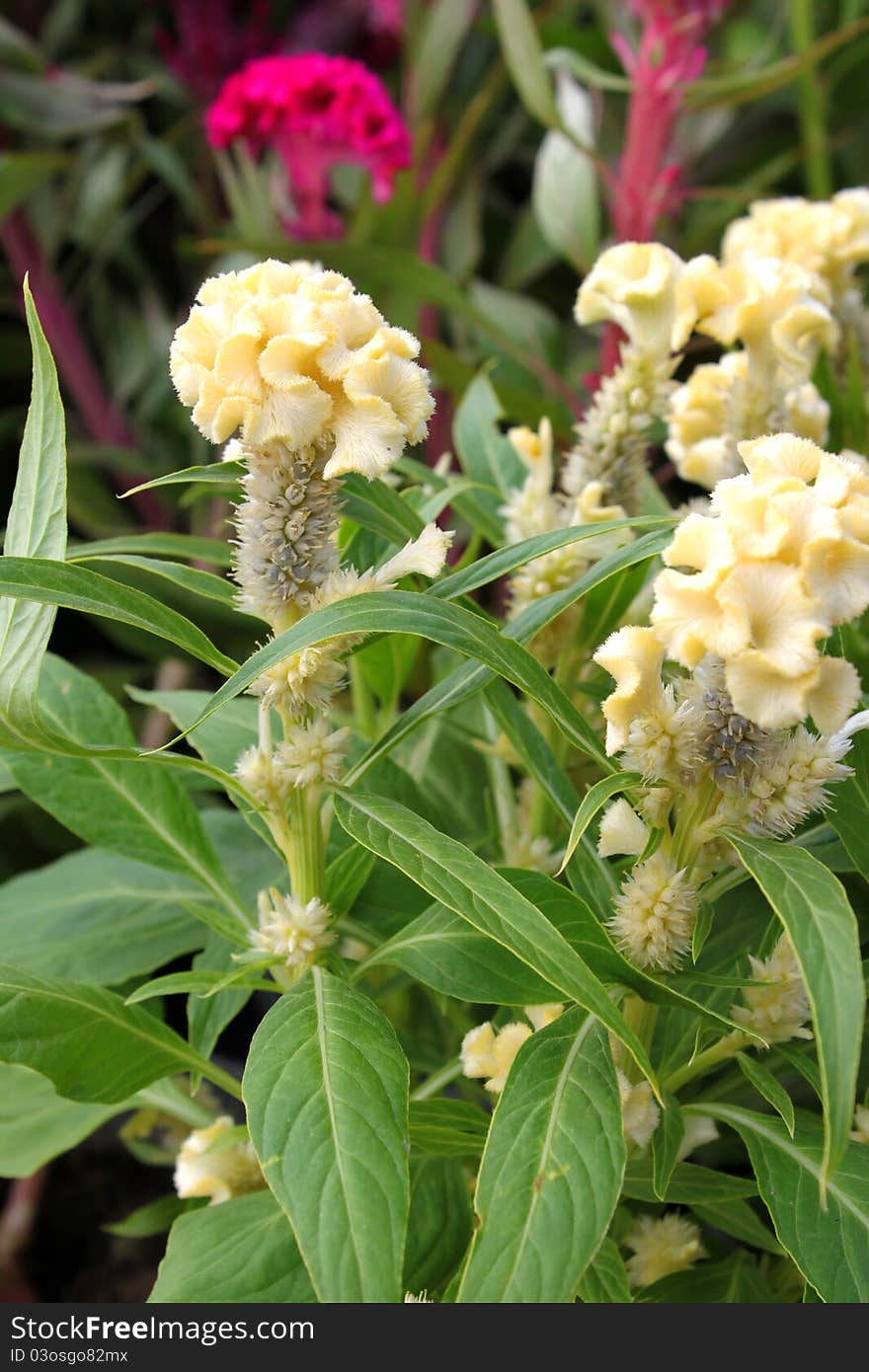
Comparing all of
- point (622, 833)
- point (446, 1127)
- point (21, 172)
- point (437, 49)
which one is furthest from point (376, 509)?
point (437, 49)

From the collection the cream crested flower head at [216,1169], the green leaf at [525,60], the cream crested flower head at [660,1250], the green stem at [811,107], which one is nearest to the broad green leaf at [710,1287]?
the cream crested flower head at [660,1250]

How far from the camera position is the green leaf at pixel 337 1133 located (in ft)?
1.39

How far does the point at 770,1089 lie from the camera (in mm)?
518

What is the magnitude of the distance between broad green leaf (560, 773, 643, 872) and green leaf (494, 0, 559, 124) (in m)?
0.85

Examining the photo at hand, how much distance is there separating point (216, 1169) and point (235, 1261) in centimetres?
12

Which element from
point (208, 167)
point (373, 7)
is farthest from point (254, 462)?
point (373, 7)

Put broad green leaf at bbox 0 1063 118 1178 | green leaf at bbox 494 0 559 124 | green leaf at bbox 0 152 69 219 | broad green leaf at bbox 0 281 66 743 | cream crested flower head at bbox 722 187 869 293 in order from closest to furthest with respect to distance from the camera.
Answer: broad green leaf at bbox 0 281 66 743
broad green leaf at bbox 0 1063 118 1178
cream crested flower head at bbox 722 187 869 293
green leaf at bbox 494 0 559 124
green leaf at bbox 0 152 69 219

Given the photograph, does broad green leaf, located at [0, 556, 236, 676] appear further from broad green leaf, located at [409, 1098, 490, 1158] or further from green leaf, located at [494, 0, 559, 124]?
green leaf, located at [494, 0, 559, 124]

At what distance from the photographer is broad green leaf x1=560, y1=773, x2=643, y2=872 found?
43 cm

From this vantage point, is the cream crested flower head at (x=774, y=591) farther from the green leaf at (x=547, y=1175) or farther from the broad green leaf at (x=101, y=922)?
the broad green leaf at (x=101, y=922)

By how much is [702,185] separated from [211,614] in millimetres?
889

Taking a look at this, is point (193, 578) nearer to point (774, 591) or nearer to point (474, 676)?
point (474, 676)

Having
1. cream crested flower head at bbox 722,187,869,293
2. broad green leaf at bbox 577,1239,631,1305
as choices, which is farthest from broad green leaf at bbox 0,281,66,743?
cream crested flower head at bbox 722,187,869,293

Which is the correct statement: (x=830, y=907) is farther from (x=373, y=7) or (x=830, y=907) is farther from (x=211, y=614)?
(x=373, y=7)
